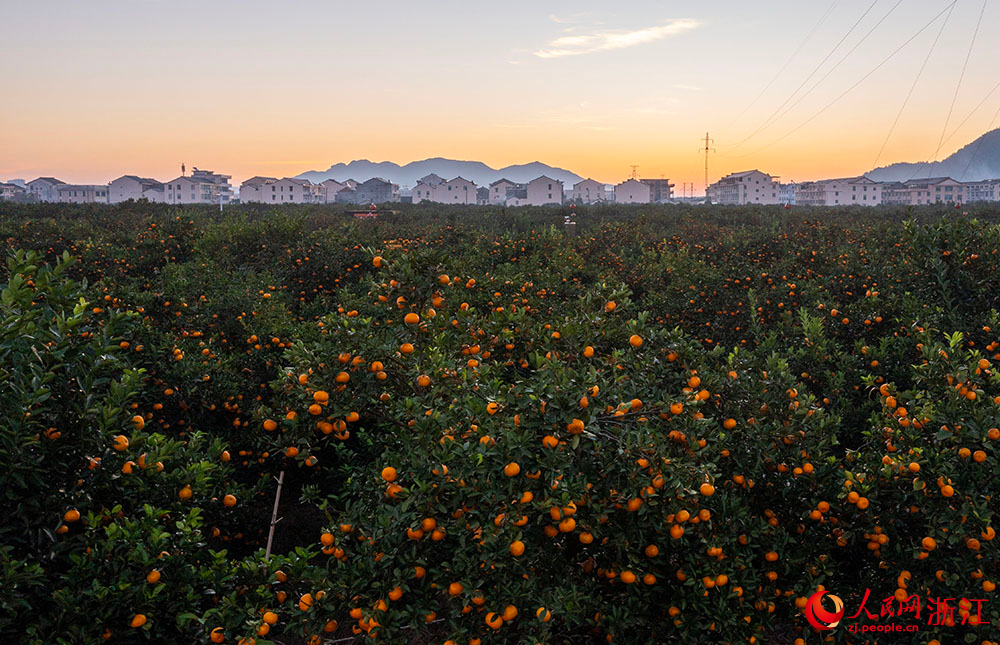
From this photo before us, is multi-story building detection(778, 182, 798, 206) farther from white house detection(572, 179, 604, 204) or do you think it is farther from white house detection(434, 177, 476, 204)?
white house detection(434, 177, 476, 204)

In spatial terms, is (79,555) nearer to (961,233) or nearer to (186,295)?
(186,295)

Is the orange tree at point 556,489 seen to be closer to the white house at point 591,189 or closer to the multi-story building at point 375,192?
the multi-story building at point 375,192

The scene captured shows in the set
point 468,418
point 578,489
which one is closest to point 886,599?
point 578,489

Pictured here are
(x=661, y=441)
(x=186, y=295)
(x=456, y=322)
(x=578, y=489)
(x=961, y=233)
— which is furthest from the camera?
(x=186, y=295)

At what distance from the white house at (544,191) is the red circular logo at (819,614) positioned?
341ft

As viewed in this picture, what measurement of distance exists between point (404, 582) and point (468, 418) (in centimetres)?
77

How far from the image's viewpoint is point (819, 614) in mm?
2918

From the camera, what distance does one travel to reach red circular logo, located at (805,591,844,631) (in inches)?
114

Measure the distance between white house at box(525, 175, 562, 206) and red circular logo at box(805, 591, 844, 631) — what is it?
103901 mm

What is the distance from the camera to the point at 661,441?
2.70 meters

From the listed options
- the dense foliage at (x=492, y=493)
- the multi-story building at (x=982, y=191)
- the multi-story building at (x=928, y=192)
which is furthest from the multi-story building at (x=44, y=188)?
the multi-story building at (x=982, y=191)

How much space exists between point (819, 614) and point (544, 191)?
345 ft

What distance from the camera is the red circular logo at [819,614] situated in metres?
2.91

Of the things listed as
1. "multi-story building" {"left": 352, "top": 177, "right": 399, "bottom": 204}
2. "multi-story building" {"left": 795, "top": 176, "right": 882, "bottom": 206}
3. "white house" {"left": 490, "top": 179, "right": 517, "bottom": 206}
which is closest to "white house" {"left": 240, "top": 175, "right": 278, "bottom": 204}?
"multi-story building" {"left": 352, "top": 177, "right": 399, "bottom": 204}
